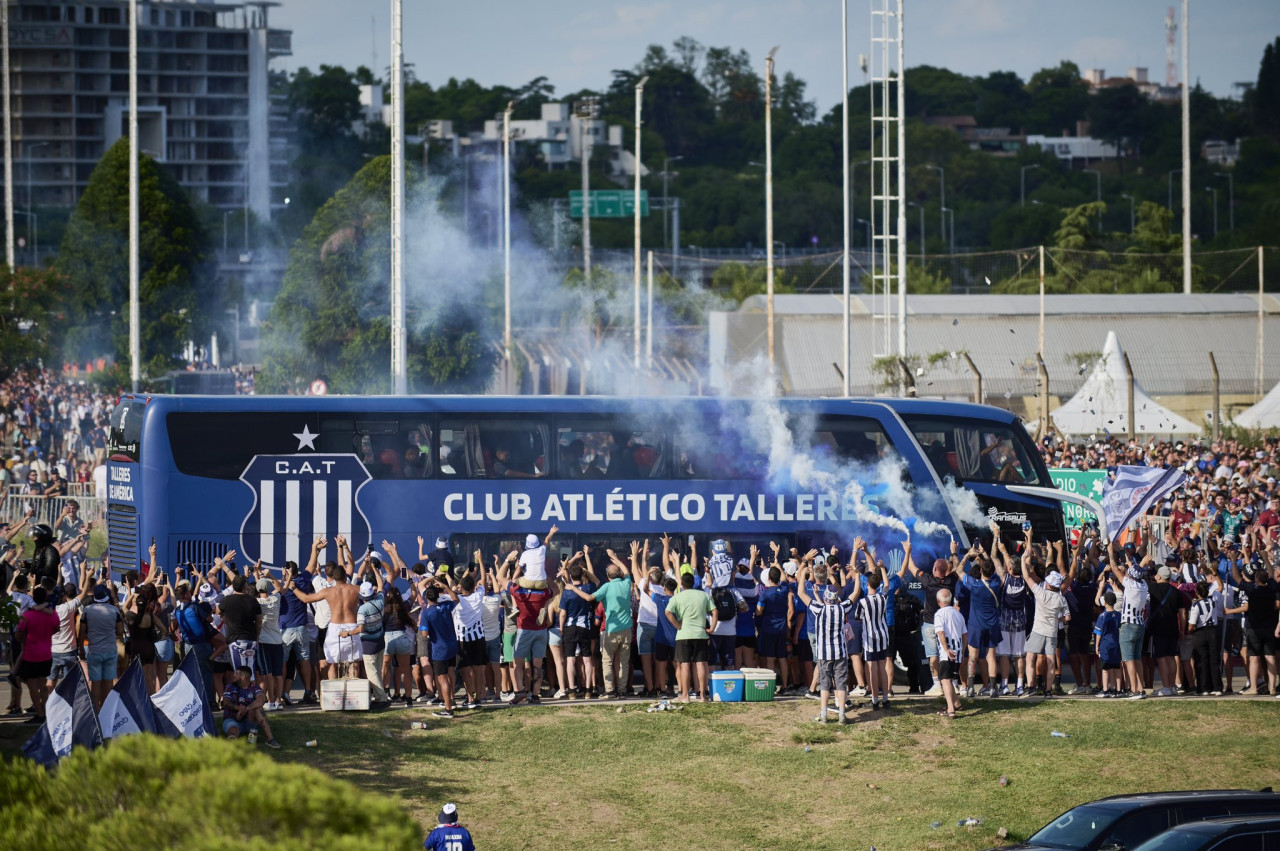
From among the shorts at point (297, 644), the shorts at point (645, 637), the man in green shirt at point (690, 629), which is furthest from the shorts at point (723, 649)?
the shorts at point (297, 644)

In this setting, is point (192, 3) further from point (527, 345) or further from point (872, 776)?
point (872, 776)

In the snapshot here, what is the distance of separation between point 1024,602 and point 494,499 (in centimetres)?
684

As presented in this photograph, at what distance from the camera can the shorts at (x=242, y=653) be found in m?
15.4

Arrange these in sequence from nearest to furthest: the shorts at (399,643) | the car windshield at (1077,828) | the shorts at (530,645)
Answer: the car windshield at (1077,828) → the shorts at (399,643) → the shorts at (530,645)

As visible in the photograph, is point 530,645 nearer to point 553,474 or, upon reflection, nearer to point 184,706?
point 553,474

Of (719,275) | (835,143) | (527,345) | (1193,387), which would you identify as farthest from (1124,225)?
(527,345)

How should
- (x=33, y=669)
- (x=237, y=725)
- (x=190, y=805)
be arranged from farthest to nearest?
(x=33, y=669), (x=237, y=725), (x=190, y=805)

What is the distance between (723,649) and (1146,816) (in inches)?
311

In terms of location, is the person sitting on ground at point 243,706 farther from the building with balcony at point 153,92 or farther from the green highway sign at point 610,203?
the building with balcony at point 153,92

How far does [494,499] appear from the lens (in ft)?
64.4

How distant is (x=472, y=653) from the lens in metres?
16.7

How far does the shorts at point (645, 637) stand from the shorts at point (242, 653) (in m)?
4.43

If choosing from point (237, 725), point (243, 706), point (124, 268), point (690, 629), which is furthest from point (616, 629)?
point (124, 268)

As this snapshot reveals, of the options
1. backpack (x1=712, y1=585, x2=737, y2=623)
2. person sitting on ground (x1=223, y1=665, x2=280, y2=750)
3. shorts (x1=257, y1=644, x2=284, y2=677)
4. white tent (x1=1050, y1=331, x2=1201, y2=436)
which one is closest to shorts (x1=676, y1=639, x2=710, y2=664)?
backpack (x1=712, y1=585, x2=737, y2=623)
